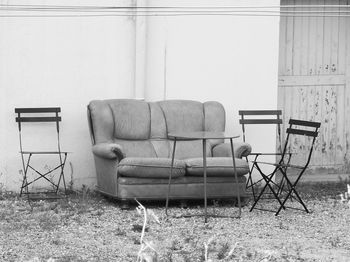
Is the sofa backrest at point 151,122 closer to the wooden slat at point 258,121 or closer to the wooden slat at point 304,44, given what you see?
the wooden slat at point 258,121

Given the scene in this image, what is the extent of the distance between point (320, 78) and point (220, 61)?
1.51m

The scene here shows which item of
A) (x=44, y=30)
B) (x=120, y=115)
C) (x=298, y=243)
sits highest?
(x=44, y=30)

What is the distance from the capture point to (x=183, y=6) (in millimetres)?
10898

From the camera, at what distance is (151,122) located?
10414 millimetres

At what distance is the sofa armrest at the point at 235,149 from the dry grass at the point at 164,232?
53cm

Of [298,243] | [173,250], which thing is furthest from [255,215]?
[173,250]

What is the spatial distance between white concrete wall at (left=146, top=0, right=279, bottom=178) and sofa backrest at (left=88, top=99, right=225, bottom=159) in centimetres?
38

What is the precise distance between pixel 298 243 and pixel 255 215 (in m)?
1.35

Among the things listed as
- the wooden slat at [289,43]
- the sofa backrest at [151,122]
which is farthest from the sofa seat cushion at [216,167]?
the wooden slat at [289,43]

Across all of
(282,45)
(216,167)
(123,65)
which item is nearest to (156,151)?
(216,167)

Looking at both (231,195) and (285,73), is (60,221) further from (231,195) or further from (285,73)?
(285,73)

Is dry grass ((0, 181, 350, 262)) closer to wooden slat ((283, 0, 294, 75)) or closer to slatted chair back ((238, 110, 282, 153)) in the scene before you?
slatted chair back ((238, 110, 282, 153))

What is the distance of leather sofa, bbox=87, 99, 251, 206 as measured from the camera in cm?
963

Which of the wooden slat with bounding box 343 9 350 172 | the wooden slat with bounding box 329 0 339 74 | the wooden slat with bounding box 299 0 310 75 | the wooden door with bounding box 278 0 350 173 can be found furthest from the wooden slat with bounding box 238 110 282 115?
the wooden slat with bounding box 343 9 350 172
